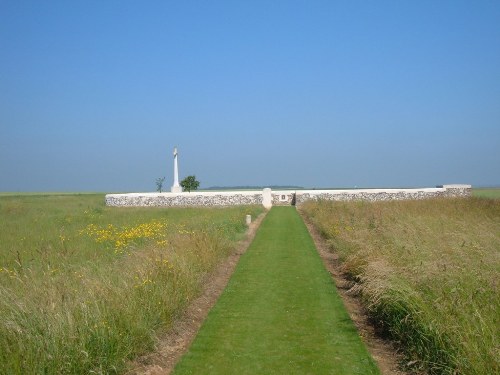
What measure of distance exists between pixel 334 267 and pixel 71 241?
277 inches

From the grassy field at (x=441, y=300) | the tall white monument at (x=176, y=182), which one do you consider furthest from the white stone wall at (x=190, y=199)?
the grassy field at (x=441, y=300)

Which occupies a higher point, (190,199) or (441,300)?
(190,199)

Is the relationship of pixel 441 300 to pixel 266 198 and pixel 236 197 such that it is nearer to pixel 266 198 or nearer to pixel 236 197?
pixel 266 198

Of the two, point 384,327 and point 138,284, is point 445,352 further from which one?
point 138,284

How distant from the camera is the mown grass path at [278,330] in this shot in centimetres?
640

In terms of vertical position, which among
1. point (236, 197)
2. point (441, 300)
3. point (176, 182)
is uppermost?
point (176, 182)

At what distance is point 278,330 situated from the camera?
7.76 metres

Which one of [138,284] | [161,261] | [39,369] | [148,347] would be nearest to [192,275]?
[161,261]

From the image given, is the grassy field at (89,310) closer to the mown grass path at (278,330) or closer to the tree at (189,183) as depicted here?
the mown grass path at (278,330)

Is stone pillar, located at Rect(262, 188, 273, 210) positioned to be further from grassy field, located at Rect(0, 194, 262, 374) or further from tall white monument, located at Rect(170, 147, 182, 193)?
grassy field, located at Rect(0, 194, 262, 374)

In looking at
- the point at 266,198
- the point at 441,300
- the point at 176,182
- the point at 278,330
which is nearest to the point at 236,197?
the point at 266,198

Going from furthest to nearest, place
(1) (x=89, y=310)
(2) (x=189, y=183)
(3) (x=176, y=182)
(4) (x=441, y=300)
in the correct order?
(2) (x=189, y=183) → (3) (x=176, y=182) → (4) (x=441, y=300) → (1) (x=89, y=310)

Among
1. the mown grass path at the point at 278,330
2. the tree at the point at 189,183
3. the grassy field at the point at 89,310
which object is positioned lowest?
the mown grass path at the point at 278,330

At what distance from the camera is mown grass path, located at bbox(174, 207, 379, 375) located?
6.40 metres
